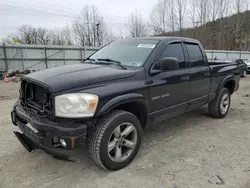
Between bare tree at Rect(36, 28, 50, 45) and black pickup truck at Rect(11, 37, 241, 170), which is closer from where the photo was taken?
black pickup truck at Rect(11, 37, 241, 170)

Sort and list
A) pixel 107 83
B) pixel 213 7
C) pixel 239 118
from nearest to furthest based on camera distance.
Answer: pixel 107 83, pixel 239 118, pixel 213 7

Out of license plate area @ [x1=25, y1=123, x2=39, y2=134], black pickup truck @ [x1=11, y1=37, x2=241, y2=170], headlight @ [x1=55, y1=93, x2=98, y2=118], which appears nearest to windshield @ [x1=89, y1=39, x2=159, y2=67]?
black pickup truck @ [x1=11, y1=37, x2=241, y2=170]

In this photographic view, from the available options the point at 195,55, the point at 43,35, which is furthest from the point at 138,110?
the point at 43,35

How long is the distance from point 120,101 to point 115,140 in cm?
54

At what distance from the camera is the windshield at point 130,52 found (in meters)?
3.34

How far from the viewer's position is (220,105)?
501 cm

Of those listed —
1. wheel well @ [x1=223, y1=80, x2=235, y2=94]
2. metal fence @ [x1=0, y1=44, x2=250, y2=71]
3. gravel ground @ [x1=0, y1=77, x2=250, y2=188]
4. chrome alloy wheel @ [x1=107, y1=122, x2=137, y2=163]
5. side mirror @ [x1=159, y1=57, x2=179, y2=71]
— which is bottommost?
gravel ground @ [x1=0, y1=77, x2=250, y2=188]

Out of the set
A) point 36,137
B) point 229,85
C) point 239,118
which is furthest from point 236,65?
point 36,137

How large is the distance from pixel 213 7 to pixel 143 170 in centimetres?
4303

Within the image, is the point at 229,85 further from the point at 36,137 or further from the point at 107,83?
the point at 36,137

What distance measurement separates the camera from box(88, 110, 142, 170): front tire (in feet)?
8.48

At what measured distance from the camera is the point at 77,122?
96.3 inches

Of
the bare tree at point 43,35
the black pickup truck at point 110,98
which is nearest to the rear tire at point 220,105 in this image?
the black pickup truck at point 110,98

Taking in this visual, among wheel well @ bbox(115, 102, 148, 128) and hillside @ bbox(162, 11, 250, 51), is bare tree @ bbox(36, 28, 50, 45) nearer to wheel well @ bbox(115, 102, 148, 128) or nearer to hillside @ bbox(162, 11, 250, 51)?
hillside @ bbox(162, 11, 250, 51)
